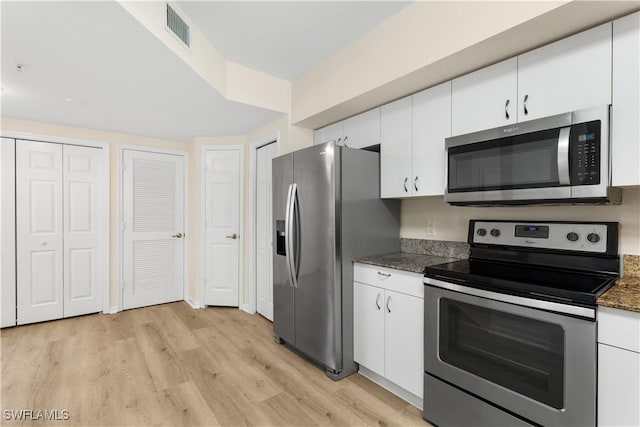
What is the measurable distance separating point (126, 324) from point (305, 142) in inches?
112

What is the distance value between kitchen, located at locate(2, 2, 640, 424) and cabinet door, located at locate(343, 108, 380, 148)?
0.11 ft

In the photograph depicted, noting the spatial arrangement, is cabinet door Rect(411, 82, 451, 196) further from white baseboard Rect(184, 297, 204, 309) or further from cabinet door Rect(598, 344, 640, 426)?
white baseboard Rect(184, 297, 204, 309)

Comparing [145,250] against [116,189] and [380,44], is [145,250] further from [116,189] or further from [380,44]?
[380,44]

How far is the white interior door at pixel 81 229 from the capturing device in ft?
11.9

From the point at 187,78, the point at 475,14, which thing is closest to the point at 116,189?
the point at 187,78

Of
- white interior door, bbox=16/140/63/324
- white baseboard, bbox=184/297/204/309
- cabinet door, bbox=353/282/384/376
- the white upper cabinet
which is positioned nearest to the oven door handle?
cabinet door, bbox=353/282/384/376

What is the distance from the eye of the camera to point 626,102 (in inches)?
53.7

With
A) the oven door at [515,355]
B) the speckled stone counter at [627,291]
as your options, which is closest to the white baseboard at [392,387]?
the oven door at [515,355]

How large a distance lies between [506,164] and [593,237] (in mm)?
580

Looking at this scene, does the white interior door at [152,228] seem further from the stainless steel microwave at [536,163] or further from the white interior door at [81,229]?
the stainless steel microwave at [536,163]

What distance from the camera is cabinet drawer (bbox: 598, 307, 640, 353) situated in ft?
3.77

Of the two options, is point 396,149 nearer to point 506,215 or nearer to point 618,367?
point 506,215

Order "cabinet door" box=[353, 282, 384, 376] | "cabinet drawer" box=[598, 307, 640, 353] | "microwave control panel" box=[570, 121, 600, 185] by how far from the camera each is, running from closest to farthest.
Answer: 1. "cabinet drawer" box=[598, 307, 640, 353]
2. "microwave control panel" box=[570, 121, 600, 185]
3. "cabinet door" box=[353, 282, 384, 376]

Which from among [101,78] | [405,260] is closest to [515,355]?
[405,260]
